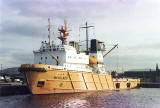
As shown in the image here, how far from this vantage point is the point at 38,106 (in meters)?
23.2

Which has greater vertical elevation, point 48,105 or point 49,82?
point 49,82

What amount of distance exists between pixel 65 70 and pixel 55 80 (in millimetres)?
2570

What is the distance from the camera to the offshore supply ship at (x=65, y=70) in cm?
3170

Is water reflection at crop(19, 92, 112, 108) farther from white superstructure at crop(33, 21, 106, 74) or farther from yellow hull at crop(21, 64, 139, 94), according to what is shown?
white superstructure at crop(33, 21, 106, 74)

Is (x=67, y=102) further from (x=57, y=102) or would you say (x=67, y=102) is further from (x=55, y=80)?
(x=55, y=80)

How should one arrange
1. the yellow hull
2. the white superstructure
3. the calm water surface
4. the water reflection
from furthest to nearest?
the white superstructure, the yellow hull, the calm water surface, the water reflection

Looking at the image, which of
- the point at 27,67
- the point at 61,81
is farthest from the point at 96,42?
the point at 27,67

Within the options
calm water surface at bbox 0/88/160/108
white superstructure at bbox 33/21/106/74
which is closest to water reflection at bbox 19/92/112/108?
calm water surface at bbox 0/88/160/108

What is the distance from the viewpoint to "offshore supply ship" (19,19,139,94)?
104ft

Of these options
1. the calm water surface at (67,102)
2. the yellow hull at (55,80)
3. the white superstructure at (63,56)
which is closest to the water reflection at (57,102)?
the calm water surface at (67,102)

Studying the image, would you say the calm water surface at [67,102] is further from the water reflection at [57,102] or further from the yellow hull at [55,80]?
the yellow hull at [55,80]

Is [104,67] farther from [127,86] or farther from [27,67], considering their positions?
[27,67]

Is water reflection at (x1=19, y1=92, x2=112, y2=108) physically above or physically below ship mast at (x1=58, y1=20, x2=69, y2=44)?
below

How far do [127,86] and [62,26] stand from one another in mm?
26827
